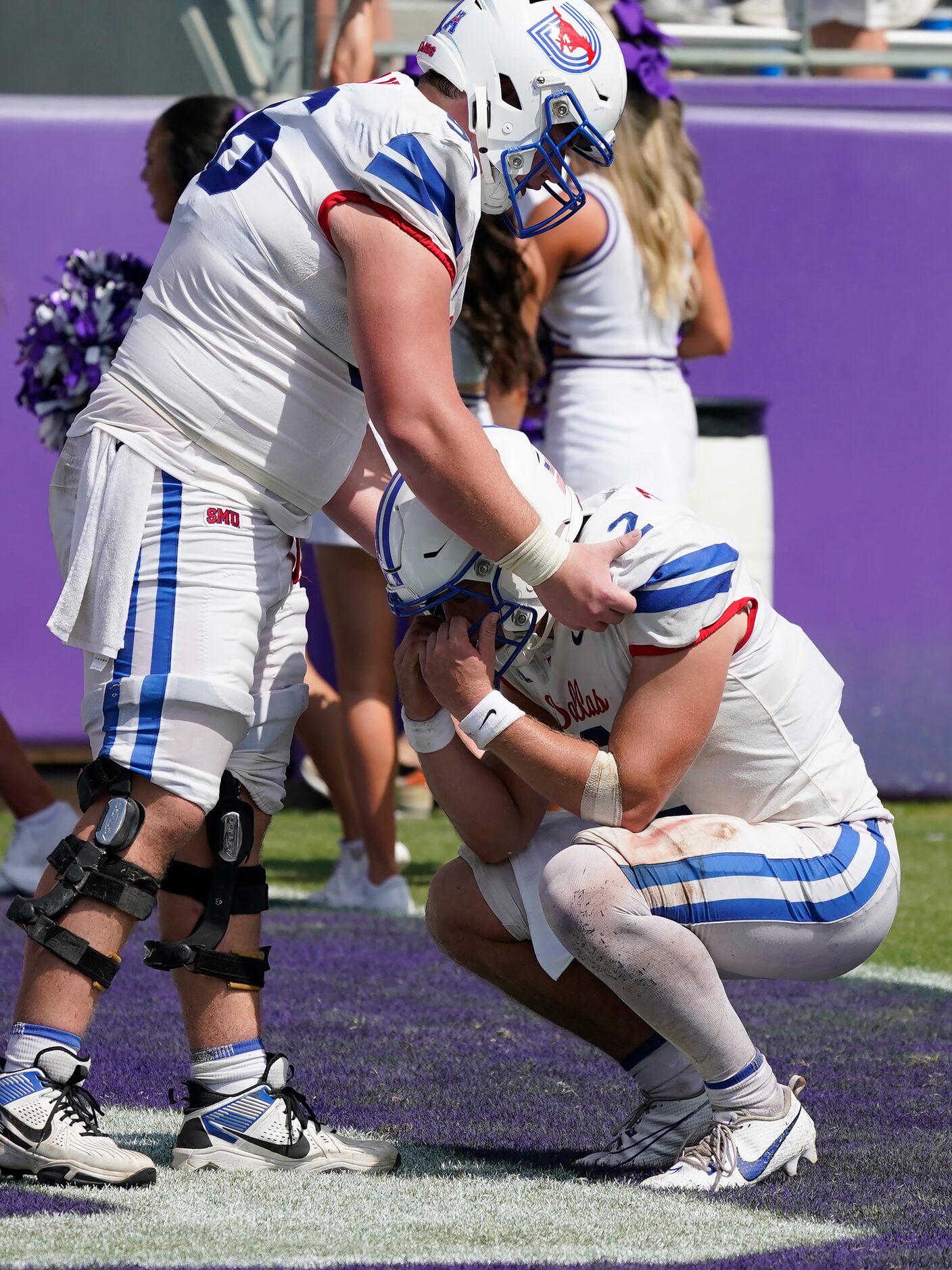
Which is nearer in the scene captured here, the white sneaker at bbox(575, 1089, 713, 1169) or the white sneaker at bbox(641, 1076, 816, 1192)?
the white sneaker at bbox(641, 1076, 816, 1192)

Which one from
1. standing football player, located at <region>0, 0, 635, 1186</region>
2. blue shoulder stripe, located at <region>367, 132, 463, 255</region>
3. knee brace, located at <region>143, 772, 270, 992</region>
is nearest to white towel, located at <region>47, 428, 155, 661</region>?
standing football player, located at <region>0, 0, 635, 1186</region>

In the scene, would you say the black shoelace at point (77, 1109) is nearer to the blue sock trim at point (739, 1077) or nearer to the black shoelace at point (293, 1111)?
the black shoelace at point (293, 1111)

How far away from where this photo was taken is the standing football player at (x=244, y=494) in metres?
2.51

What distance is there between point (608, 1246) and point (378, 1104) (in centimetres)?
87

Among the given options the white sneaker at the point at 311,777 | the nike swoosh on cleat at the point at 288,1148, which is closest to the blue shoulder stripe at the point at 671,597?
the nike swoosh on cleat at the point at 288,1148

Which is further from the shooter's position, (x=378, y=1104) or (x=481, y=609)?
(x=378, y=1104)

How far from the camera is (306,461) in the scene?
2.69 m

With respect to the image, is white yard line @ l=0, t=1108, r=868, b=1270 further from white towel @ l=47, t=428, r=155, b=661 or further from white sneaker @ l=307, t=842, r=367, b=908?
white sneaker @ l=307, t=842, r=367, b=908

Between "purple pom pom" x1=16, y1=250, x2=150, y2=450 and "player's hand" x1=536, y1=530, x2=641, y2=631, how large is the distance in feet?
8.76

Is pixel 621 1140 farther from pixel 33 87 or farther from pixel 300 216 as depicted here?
pixel 33 87

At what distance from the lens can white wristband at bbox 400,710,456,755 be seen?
2805 millimetres

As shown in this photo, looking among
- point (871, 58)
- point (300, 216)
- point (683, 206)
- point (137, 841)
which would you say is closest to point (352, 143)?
point (300, 216)

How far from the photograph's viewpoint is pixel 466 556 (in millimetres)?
2643

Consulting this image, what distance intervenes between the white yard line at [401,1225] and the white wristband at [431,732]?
0.62m
